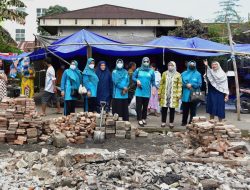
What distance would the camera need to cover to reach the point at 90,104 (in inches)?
432

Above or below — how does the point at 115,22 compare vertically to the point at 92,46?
above

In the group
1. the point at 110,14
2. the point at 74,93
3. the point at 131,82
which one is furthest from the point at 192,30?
the point at 74,93

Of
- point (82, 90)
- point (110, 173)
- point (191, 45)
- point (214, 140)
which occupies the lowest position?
point (110, 173)

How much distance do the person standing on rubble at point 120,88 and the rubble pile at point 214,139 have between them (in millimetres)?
2476

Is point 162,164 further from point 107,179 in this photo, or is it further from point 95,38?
point 95,38

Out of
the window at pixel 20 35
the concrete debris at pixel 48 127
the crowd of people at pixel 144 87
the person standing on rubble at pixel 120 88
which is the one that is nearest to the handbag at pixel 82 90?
the crowd of people at pixel 144 87

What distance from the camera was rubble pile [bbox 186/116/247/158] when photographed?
7535mm

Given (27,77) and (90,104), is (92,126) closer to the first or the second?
(90,104)

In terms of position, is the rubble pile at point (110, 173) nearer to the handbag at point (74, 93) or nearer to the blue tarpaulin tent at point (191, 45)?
the handbag at point (74, 93)

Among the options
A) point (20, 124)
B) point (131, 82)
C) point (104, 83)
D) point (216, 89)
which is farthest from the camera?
point (131, 82)

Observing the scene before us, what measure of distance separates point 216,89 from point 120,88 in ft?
7.92

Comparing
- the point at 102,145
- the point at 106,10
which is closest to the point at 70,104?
the point at 102,145

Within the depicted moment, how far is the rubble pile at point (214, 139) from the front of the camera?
754 cm

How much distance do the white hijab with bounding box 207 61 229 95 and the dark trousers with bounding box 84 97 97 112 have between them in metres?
3.06
